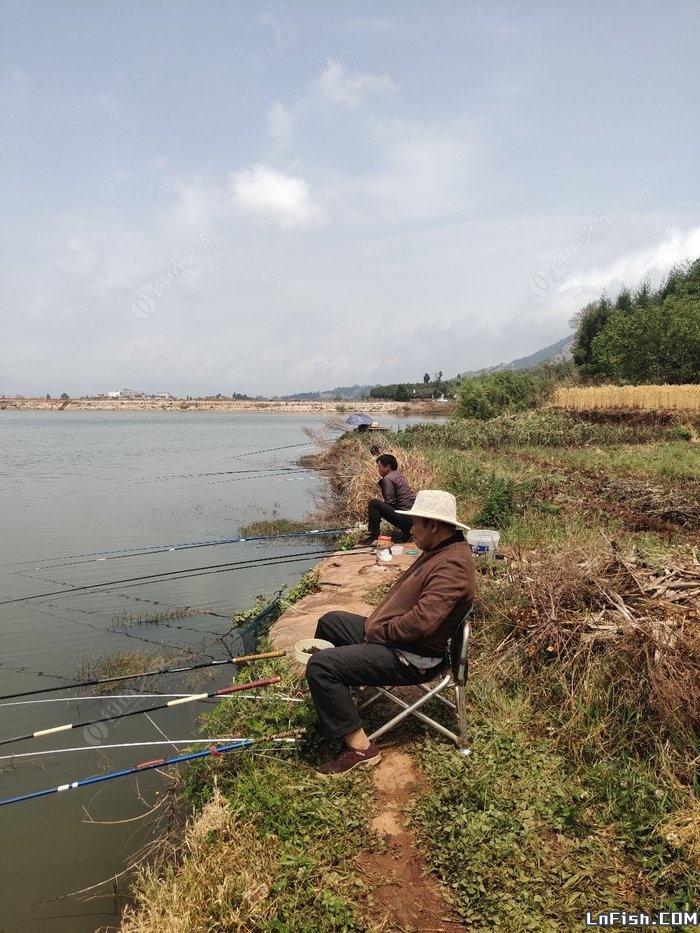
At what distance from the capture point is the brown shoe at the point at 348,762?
3623mm

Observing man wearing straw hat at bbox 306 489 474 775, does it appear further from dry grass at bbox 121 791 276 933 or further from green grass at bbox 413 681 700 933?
dry grass at bbox 121 791 276 933

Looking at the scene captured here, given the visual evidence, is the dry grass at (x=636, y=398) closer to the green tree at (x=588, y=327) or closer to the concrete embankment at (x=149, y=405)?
the green tree at (x=588, y=327)

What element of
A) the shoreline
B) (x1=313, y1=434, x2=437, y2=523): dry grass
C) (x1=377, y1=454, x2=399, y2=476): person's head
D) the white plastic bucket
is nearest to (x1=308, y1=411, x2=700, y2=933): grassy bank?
the white plastic bucket

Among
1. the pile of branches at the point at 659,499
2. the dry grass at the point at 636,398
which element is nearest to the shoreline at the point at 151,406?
the dry grass at the point at 636,398

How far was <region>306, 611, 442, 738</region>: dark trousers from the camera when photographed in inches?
142

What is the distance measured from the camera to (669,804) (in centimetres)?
326

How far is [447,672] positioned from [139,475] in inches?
859

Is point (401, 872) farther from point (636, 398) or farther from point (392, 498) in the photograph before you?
point (636, 398)

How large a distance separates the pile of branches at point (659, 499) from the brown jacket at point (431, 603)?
22.8 feet

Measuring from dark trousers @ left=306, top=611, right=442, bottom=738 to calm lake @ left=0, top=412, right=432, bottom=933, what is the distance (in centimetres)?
171

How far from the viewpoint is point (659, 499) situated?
1022 centimetres

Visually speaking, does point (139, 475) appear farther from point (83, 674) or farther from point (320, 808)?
point (320, 808)

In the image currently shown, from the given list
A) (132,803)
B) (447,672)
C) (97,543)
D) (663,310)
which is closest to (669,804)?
(447,672)

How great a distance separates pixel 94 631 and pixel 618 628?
6430 mm
